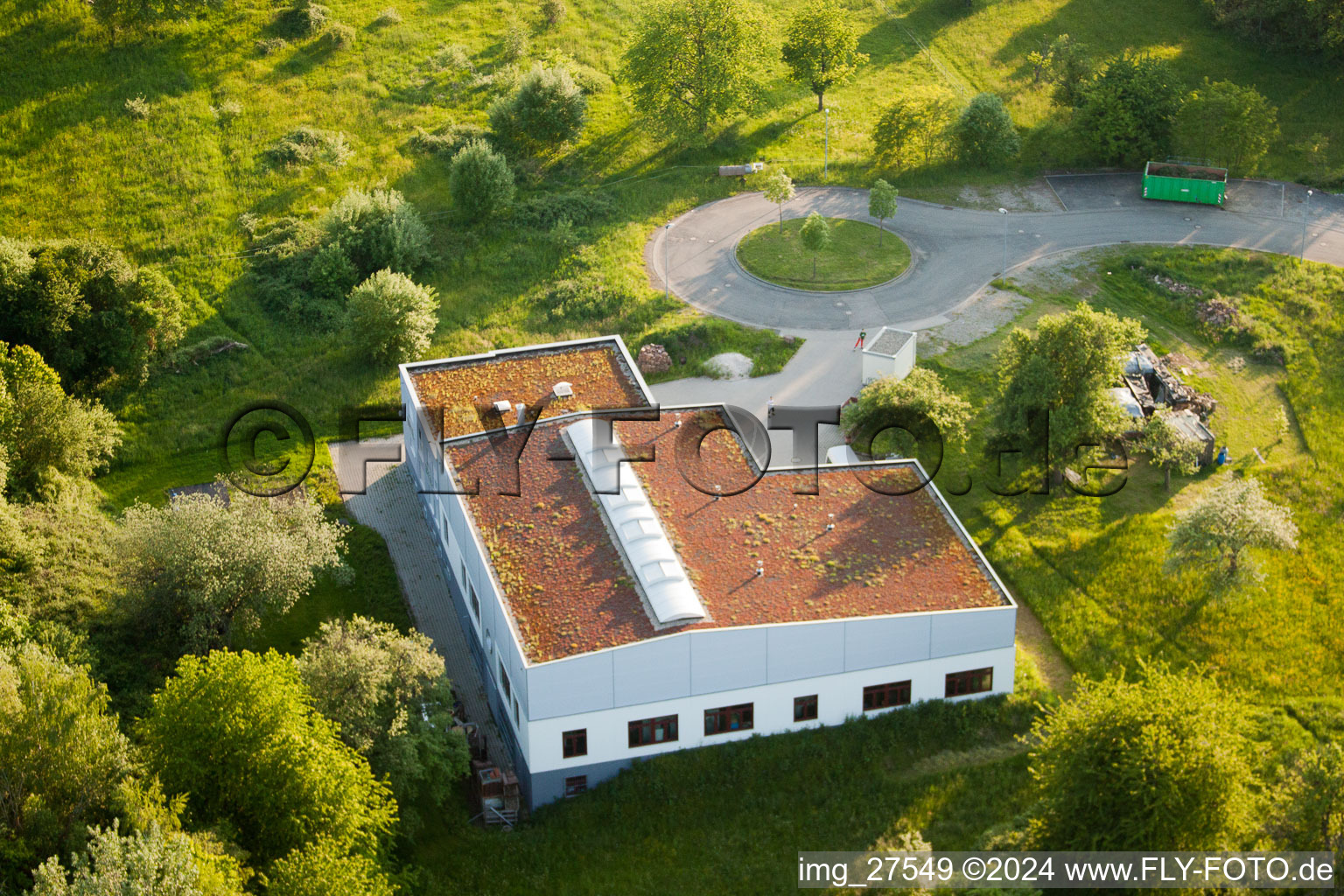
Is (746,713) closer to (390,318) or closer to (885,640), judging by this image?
(885,640)

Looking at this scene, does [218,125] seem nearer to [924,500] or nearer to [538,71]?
[538,71]

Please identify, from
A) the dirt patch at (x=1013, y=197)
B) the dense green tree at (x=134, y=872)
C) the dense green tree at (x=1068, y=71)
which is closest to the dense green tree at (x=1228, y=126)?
the dense green tree at (x=1068, y=71)

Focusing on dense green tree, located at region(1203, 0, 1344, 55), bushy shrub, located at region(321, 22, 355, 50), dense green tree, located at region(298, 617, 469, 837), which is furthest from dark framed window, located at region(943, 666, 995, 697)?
bushy shrub, located at region(321, 22, 355, 50)

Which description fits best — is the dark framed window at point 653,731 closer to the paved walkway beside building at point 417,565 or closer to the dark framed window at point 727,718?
the dark framed window at point 727,718

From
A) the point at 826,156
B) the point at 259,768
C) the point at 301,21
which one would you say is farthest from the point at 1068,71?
the point at 259,768

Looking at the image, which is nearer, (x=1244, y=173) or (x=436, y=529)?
(x=436, y=529)

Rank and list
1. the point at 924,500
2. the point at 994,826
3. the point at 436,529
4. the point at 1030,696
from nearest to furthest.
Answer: the point at 994,826 → the point at 1030,696 → the point at 924,500 → the point at 436,529

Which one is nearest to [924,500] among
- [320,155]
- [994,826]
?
[994,826]
